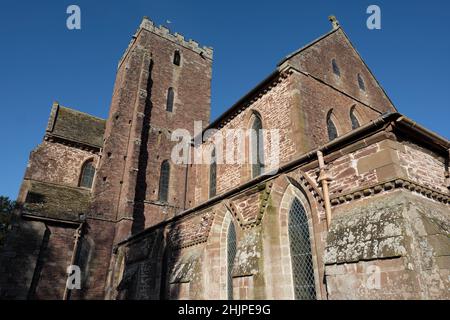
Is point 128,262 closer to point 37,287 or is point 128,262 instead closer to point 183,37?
point 37,287

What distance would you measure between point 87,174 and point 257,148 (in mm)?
13347

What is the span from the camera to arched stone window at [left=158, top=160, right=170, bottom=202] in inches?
824

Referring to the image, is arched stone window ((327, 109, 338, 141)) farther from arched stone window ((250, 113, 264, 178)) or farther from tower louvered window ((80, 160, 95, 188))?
tower louvered window ((80, 160, 95, 188))

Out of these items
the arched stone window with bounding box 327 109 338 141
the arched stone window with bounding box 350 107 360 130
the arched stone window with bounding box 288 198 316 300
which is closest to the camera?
the arched stone window with bounding box 288 198 316 300

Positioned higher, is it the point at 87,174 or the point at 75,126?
the point at 75,126

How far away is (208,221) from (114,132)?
42.8ft

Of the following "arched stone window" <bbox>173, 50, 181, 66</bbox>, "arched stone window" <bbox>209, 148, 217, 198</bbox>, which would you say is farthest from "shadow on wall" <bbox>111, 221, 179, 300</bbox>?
"arched stone window" <bbox>173, 50, 181, 66</bbox>

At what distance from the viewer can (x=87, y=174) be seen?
21.3 m

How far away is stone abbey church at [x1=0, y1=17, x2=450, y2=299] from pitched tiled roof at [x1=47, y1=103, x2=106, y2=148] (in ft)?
0.37

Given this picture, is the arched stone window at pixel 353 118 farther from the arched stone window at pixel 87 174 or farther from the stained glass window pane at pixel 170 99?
the arched stone window at pixel 87 174

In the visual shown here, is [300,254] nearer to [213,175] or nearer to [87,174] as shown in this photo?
[213,175]

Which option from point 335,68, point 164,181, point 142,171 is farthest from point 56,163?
point 335,68

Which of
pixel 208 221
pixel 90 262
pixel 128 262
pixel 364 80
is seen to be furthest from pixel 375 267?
pixel 90 262

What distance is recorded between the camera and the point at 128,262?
14594mm
